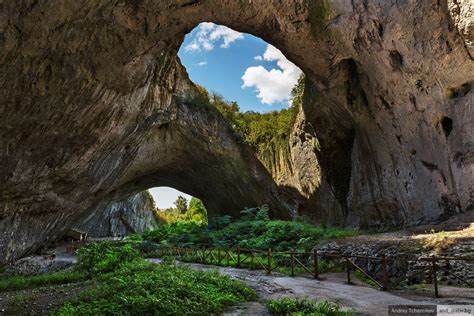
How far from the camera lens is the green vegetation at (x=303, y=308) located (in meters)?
5.41

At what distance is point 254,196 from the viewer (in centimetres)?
2323

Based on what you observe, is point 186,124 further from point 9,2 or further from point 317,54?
point 9,2

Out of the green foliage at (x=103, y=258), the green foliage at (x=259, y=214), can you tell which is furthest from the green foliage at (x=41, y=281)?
the green foliage at (x=259, y=214)

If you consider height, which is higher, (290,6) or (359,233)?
(290,6)

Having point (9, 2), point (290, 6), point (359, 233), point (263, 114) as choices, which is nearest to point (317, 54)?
point (290, 6)

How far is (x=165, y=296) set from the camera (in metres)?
6.10

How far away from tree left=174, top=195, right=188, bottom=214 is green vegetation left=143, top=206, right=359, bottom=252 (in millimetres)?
33627

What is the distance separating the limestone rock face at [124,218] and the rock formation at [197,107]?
1571cm

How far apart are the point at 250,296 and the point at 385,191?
34.1 ft

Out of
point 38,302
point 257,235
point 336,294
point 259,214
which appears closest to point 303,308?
point 336,294

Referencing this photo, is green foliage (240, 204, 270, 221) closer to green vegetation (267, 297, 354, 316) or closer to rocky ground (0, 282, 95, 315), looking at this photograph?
→ rocky ground (0, 282, 95, 315)

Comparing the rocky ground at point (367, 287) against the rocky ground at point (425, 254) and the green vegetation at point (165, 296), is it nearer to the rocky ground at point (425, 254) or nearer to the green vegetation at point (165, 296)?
the rocky ground at point (425, 254)

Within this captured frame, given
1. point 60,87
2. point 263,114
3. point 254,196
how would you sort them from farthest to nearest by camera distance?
point 263,114
point 254,196
point 60,87

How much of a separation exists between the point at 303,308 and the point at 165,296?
2439 mm
